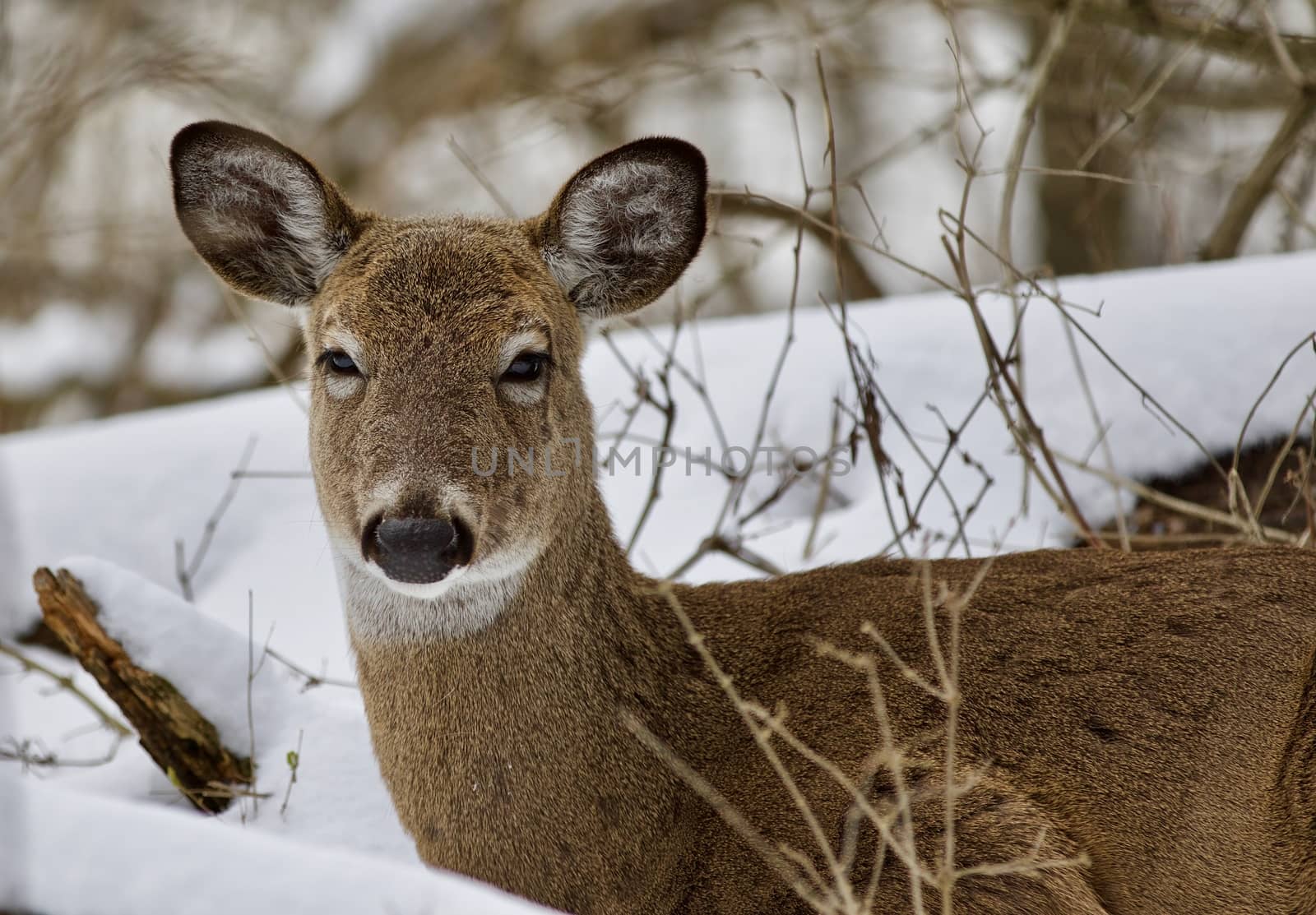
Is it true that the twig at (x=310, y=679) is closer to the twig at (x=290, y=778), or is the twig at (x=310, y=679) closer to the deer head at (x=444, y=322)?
the twig at (x=290, y=778)

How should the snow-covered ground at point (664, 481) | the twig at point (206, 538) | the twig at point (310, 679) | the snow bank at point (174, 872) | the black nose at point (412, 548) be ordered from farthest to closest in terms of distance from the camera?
the twig at point (206, 538)
the twig at point (310, 679)
the snow-covered ground at point (664, 481)
the black nose at point (412, 548)
the snow bank at point (174, 872)

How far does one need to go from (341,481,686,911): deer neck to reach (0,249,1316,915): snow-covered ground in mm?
454

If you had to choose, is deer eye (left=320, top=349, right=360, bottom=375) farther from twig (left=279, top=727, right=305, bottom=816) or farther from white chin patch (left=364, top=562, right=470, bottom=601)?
twig (left=279, top=727, right=305, bottom=816)

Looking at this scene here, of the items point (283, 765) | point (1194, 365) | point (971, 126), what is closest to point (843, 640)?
point (283, 765)

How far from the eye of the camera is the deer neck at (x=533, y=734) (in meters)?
3.57

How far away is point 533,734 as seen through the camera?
364 centimetres

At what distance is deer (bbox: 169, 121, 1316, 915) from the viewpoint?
11.5 feet

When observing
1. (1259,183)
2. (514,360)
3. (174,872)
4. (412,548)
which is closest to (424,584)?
(412,548)

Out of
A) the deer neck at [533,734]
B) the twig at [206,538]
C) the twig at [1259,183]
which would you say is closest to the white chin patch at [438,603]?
the deer neck at [533,734]

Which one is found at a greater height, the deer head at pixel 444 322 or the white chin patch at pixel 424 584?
the deer head at pixel 444 322

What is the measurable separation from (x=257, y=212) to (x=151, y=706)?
4.85 ft

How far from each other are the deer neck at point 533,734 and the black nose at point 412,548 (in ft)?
1.33

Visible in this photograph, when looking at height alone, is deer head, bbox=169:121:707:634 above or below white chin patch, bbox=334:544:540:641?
above

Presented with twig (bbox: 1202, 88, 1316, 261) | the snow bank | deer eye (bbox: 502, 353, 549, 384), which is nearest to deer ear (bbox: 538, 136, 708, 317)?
deer eye (bbox: 502, 353, 549, 384)
